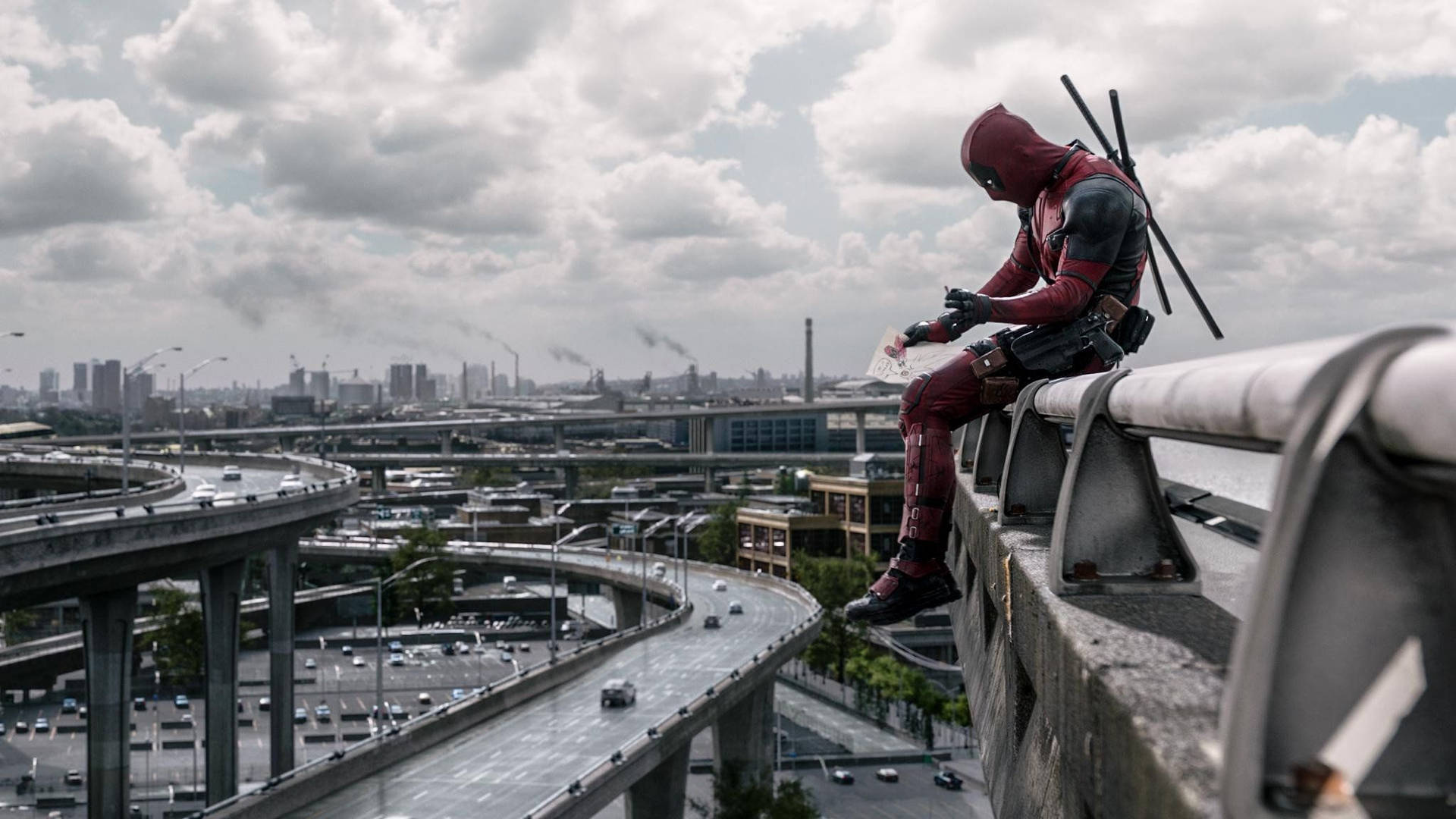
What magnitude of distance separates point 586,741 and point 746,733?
1664 cm

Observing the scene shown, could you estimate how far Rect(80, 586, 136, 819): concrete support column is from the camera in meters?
38.9

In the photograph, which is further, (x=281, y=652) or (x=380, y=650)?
(x=281, y=652)

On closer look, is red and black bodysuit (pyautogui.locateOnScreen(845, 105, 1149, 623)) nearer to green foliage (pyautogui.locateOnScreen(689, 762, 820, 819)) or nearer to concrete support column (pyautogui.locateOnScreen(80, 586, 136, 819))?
concrete support column (pyautogui.locateOnScreen(80, 586, 136, 819))

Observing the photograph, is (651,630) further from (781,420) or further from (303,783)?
(781,420)

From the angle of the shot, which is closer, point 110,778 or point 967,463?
point 967,463

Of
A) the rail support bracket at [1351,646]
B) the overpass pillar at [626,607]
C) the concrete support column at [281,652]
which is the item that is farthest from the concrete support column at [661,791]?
the rail support bracket at [1351,646]

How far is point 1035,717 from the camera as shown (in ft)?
13.7

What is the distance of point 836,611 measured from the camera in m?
75.5

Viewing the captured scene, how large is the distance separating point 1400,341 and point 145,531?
40659 millimetres

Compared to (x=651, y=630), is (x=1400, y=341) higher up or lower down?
higher up

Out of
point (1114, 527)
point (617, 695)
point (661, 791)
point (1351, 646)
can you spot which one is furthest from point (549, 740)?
point (1351, 646)

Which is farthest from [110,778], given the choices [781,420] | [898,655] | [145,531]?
[781,420]

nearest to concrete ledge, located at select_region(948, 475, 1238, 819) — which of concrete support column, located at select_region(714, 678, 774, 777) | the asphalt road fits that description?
the asphalt road

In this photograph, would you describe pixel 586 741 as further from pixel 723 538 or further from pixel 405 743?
pixel 723 538
